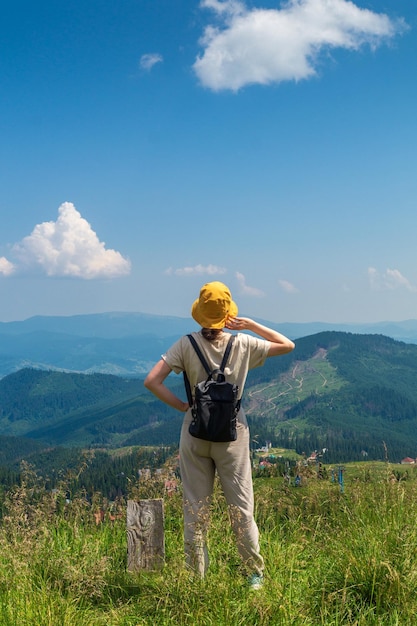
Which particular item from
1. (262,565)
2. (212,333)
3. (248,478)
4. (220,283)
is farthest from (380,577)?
(220,283)

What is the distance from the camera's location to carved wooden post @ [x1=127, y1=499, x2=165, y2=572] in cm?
475

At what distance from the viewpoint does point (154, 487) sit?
20.2 ft

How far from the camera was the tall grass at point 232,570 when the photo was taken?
3.68m

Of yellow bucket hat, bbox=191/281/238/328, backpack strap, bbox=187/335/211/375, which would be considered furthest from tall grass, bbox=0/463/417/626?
yellow bucket hat, bbox=191/281/238/328

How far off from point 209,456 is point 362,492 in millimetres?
2007

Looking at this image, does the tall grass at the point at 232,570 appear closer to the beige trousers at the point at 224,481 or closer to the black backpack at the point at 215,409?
the beige trousers at the point at 224,481

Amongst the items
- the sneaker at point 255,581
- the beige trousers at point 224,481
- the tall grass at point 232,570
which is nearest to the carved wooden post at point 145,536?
the tall grass at point 232,570

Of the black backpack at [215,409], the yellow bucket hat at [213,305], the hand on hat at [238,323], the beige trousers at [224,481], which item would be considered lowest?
the beige trousers at [224,481]

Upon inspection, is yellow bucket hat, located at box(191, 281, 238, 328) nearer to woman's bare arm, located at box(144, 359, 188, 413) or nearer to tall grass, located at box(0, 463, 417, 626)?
woman's bare arm, located at box(144, 359, 188, 413)

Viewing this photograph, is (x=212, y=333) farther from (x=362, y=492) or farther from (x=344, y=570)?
(x=362, y=492)

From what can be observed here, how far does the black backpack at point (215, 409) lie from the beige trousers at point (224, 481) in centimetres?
16

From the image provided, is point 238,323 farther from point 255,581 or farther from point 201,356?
point 255,581

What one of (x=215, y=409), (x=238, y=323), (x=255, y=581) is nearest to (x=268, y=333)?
(x=238, y=323)

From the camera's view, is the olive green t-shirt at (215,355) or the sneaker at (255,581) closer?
the sneaker at (255,581)
